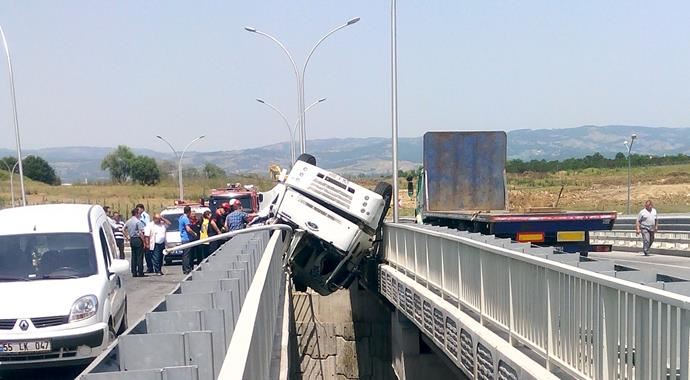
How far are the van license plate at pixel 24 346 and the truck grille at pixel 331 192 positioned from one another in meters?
7.44

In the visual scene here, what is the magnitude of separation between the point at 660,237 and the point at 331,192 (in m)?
15.9

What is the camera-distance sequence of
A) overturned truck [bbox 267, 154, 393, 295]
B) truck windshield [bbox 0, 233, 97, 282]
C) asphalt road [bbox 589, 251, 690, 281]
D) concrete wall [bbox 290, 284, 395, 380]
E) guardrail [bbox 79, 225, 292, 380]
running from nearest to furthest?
guardrail [bbox 79, 225, 292, 380], truck windshield [bbox 0, 233, 97, 282], overturned truck [bbox 267, 154, 393, 295], concrete wall [bbox 290, 284, 395, 380], asphalt road [bbox 589, 251, 690, 281]

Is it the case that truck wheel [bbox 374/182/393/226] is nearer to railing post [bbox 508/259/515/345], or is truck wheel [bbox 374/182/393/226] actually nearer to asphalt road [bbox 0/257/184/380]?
asphalt road [bbox 0/257/184/380]

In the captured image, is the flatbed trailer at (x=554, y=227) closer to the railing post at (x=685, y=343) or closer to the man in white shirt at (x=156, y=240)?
the man in white shirt at (x=156, y=240)

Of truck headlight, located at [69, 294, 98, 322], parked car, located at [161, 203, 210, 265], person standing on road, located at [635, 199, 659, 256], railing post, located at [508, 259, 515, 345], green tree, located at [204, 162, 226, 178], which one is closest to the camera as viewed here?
railing post, located at [508, 259, 515, 345]

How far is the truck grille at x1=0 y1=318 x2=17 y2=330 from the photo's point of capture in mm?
9078

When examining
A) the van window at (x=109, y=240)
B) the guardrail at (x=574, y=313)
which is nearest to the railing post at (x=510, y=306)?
the guardrail at (x=574, y=313)

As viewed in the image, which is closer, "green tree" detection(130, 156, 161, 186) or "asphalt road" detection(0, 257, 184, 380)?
"asphalt road" detection(0, 257, 184, 380)

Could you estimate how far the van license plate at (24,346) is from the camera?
9031 millimetres

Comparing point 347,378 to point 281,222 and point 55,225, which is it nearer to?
point 281,222

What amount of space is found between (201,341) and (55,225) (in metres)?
6.95

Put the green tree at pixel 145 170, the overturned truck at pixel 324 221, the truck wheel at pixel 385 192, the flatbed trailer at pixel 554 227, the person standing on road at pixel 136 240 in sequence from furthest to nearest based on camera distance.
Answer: the green tree at pixel 145 170 < the person standing on road at pixel 136 240 < the truck wheel at pixel 385 192 < the flatbed trailer at pixel 554 227 < the overturned truck at pixel 324 221

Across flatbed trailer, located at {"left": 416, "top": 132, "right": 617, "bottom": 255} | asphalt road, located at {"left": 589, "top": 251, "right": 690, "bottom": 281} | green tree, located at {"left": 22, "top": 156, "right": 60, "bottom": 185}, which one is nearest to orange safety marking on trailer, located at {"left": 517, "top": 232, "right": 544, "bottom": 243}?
asphalt road, located at {"left": 589, "top": 251, "right": 690, "bottom": 281}

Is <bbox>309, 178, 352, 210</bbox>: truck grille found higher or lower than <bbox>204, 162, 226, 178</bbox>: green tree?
higher
